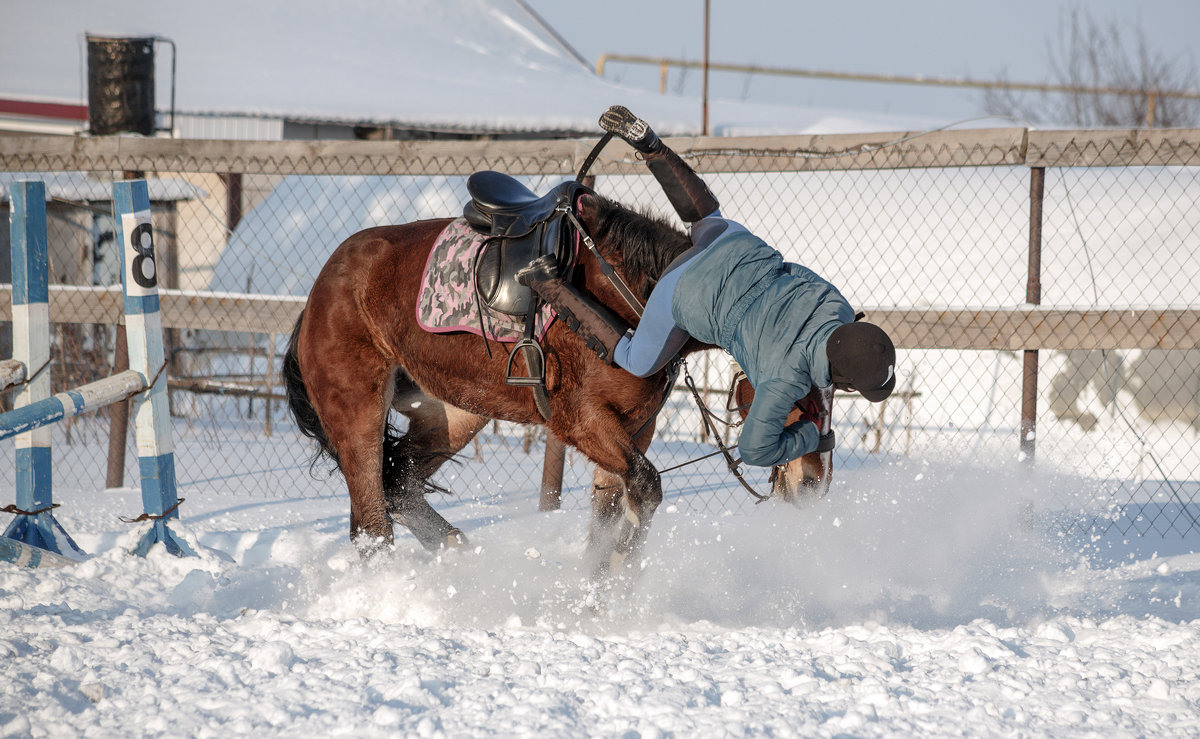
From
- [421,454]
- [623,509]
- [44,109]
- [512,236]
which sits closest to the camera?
[512,236]

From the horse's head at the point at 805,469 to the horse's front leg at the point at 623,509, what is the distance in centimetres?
45

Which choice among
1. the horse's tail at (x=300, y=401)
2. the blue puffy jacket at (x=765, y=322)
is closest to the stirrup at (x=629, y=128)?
the blue puffy jacket at (x=765, y=322)

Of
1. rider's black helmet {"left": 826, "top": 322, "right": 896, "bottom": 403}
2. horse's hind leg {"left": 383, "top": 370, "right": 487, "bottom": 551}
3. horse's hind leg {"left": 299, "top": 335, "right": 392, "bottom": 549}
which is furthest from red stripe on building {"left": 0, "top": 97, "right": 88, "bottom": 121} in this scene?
rider's black helmet {"left": 826, "top": 322, "right": 896, "bottom": 403}

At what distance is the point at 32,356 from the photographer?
379cm

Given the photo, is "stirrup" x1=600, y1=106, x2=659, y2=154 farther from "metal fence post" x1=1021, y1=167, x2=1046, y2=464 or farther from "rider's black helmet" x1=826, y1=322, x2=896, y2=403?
"metal fence post" x1=1021, y1=167, x2=1046, y2=464

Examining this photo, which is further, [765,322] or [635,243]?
[635,243]

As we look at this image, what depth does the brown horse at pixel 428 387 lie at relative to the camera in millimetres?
3314

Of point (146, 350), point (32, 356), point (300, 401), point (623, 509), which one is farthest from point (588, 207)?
point (32, 356)

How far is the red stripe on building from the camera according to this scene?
50.6 ft

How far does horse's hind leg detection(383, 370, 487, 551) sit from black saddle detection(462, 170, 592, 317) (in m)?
0.84

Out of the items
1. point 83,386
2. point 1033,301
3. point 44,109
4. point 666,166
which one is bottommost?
point 83,386

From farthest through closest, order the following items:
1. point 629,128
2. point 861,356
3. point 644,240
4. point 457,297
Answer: point 457,297, point 644,240, point 629,128, point 861,356

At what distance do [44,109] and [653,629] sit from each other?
16.6 meters

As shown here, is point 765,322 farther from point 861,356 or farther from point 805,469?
point 805,469
